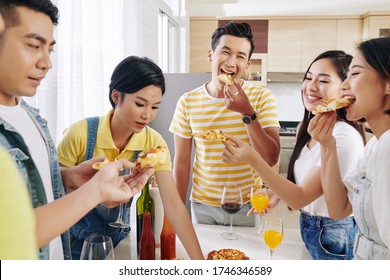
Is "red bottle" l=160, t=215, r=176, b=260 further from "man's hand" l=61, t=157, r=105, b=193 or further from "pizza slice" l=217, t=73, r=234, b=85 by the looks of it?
"pizza slice" l=217, t=73, r=234, b=85

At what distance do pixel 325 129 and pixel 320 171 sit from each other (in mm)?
103

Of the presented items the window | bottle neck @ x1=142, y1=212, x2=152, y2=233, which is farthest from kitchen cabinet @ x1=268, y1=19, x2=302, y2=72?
bottle neck @ x1=142, y1=212, x2=152, y2=233

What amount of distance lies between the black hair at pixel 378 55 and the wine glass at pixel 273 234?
280mm

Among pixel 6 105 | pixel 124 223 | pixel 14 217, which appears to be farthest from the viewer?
pixel 124 223

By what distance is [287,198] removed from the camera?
71 centimetres

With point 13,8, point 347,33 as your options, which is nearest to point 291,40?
point 347,33

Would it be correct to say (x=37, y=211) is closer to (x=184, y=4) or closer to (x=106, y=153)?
(x=106, y=153)

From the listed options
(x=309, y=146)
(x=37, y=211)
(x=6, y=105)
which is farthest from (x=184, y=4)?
(x=37, y=211)

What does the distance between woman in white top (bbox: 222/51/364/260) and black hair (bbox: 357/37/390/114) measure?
0.14 metres

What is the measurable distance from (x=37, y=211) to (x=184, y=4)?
6.90 ft

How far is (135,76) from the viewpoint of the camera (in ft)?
2.27

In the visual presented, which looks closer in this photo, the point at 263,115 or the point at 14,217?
the point at 14,217

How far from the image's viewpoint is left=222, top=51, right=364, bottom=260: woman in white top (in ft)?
2.21

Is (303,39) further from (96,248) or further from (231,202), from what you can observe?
(96,248)
